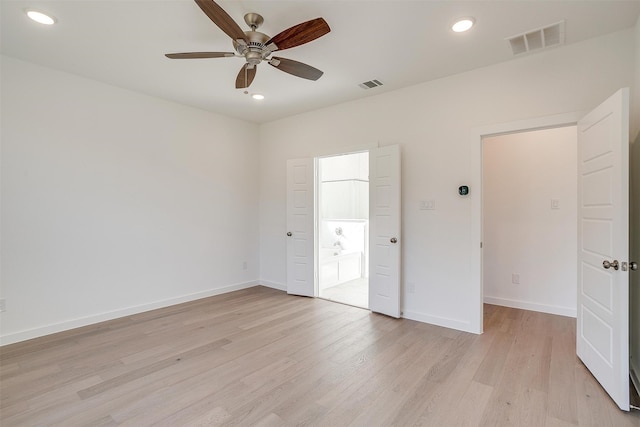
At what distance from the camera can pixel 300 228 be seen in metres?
4.84

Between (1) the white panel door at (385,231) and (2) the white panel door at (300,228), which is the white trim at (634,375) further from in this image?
(2) the white panel door at (300,228)

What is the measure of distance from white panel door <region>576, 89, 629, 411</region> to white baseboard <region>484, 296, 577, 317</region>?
4.54ft

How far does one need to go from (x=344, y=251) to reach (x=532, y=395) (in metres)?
4.22

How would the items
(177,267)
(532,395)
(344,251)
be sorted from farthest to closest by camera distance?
(344,251)
(177,267)
(532,395)

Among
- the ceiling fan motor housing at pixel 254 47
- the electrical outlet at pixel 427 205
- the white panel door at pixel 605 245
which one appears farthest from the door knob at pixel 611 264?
the ceiling fan motor housing at pixel 254 47

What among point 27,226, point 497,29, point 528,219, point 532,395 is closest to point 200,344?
point 27,226

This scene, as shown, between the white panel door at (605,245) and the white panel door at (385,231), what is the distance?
170 centimetres

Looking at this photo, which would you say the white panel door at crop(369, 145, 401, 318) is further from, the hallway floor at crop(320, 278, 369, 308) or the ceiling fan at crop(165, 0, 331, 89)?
the ceiling fan at crop(165, 0, 331, 89)

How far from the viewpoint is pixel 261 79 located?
3.54 m

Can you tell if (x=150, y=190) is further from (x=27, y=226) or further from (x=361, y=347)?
(x=361, y=347)

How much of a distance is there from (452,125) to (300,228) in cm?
259

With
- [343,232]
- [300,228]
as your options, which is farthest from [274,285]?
[343,232]

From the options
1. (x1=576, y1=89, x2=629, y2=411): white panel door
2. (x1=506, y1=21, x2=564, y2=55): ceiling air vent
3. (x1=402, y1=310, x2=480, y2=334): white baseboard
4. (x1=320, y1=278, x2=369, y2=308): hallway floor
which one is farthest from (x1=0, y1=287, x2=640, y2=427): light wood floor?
(x1=506, y1=21, x2=564, y2=55): ceiling air vent

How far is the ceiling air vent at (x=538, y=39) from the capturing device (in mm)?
2543
